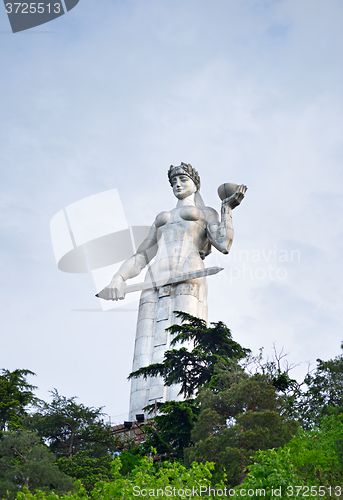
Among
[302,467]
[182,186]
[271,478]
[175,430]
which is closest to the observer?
[271,478]

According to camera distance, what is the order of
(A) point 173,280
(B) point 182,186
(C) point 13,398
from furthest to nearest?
(B) point 182,186 < (A) point 173,280 < (C) point 13,398

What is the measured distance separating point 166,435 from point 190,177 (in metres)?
11.3

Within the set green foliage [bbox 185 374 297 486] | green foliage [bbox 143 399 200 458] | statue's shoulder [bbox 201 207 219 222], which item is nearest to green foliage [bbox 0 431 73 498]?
green foliage [bbox 143 399 200 458]

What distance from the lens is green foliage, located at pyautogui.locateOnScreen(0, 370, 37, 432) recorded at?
53.5 ft

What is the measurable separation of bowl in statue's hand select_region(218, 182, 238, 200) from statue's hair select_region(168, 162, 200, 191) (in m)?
2.24

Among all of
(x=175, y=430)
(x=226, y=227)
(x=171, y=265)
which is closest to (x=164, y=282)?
(x=171, y=265)

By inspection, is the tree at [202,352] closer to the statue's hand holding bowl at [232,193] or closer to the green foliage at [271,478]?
the green foliage at [271,478]

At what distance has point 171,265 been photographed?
68.8ft

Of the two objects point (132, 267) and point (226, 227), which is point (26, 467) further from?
point (226, 227)

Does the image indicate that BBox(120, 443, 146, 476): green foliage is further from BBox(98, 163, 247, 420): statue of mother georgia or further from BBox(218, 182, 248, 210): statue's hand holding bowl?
BBox(218, 182, 248, 210): statue's hand holding bowl

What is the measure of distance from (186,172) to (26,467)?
43.2 ft

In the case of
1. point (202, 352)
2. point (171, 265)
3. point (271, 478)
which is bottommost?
point (271, 478)

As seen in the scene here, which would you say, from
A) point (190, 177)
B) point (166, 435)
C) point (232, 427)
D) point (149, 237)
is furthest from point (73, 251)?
point (232, 427)

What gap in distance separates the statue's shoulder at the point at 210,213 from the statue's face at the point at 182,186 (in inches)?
33.7
